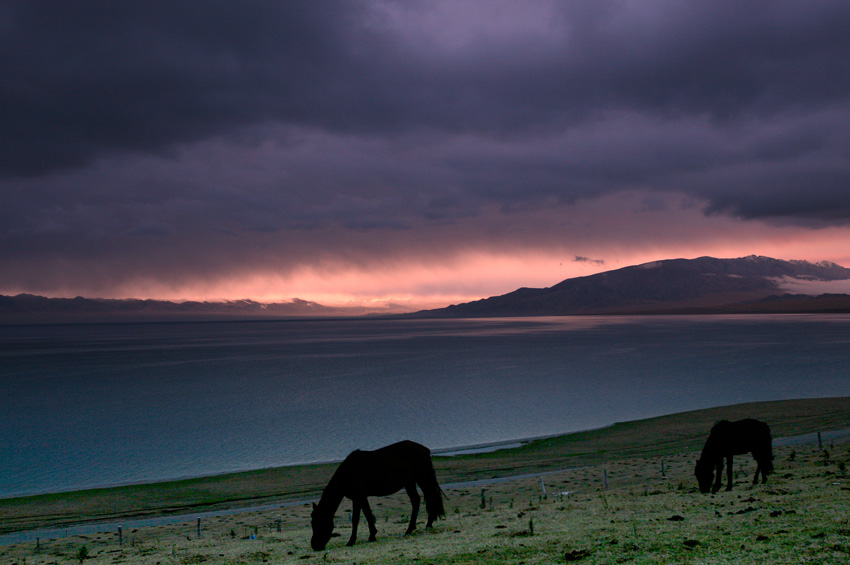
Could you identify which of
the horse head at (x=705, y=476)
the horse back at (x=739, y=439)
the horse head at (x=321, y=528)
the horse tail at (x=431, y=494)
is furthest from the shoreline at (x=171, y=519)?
the horse tail at (x=431, y=494)

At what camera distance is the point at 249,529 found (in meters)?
23.2

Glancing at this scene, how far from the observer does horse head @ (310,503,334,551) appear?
45.8 ft

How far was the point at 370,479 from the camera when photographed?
45.1 ft

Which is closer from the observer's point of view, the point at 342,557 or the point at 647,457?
the point at 342,557

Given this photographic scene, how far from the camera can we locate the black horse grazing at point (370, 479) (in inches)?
543

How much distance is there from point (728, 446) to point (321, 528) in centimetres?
1365

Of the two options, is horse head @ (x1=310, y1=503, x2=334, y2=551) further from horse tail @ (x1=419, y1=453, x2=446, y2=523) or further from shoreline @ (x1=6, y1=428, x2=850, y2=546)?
shoreline @ (x1=6, y1=428, x2=850, y2=546)

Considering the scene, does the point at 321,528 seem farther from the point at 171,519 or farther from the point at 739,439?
the point at 171,519

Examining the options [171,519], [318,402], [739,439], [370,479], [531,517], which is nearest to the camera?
[370,479]

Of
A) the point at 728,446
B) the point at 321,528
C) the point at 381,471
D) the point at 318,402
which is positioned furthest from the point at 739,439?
the point at 318,402

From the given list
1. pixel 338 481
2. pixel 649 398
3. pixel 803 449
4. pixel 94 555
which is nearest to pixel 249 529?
pixel 94 555

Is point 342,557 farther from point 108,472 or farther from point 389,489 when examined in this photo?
point 108,472

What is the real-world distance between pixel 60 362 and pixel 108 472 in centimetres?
12383

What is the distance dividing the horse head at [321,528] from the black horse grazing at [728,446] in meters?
12.5
